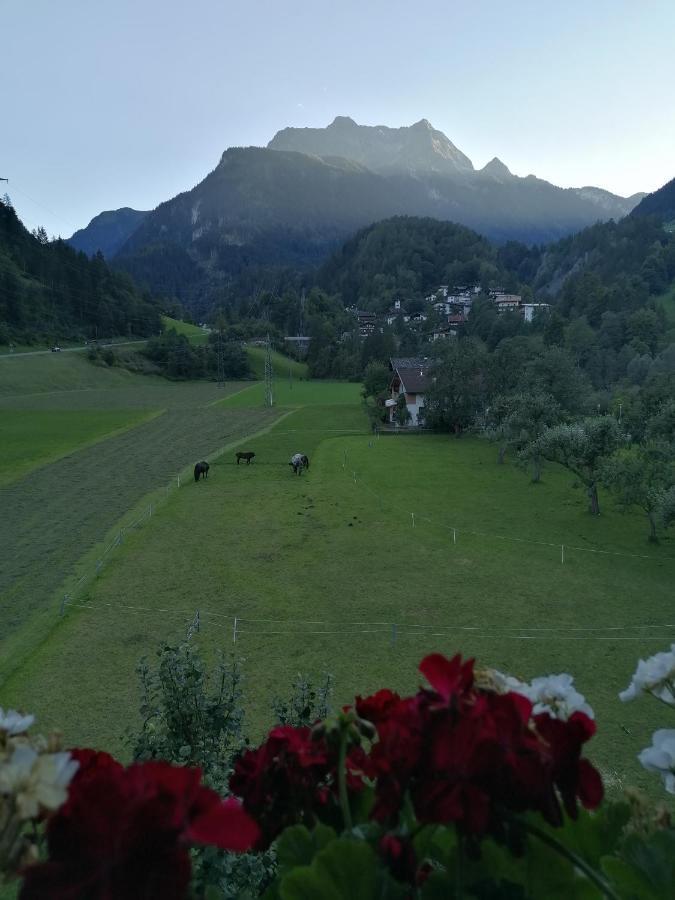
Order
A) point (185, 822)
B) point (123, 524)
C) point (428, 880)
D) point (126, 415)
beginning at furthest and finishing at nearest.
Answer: point (126, 415) < point (123, 524) < point (428, 880) < point (185, 822)

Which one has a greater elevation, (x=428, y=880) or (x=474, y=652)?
(x=428, y=880)

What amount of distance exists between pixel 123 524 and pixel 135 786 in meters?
26.4

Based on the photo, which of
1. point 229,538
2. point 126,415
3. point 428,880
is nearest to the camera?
point 428,880

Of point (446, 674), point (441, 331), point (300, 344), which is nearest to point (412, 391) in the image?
point (446, 674)

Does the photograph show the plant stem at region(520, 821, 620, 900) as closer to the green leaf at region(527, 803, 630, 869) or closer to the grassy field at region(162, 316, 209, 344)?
the green leaf at region(527, 803, 630, 869)

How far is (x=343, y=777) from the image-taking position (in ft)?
5.42

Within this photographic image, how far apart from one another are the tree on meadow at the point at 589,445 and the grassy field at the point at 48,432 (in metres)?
27.5

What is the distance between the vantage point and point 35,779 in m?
1.21

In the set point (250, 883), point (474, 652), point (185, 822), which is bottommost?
point (474, 652)

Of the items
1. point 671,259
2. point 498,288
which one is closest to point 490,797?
point 671,259

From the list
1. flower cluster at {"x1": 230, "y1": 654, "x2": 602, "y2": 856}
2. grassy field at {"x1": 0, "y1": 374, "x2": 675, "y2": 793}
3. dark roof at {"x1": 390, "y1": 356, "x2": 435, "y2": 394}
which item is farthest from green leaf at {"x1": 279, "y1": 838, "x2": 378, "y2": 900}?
dark roof at {"x1": 390, "y1": 356, "x2": 435, "y2": 394}

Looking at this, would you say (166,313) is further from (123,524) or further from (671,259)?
(123,524)

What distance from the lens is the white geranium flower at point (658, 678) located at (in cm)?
192

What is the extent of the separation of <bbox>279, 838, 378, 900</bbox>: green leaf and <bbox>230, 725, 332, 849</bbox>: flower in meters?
0.29
